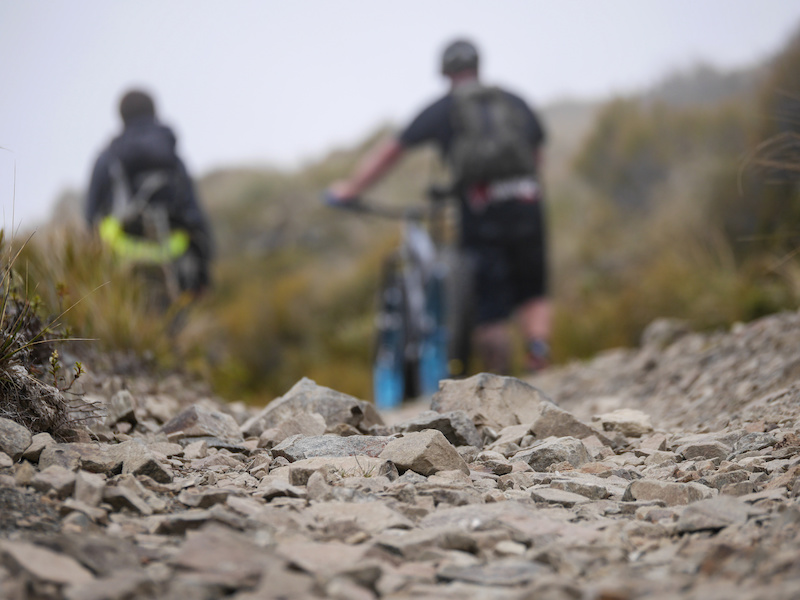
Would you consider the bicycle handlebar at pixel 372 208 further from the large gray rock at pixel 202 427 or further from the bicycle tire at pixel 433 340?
the large gray rock at pixel 202 427

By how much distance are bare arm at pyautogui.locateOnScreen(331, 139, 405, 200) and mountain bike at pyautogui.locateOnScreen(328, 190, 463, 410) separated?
14 cm

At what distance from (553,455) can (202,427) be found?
3.59 ft

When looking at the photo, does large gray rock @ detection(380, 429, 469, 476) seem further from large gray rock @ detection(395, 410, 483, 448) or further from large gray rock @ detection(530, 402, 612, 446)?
large gray rock @ detection(530, 402, 612, 446)

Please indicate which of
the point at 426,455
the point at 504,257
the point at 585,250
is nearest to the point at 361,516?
the point at 426,455

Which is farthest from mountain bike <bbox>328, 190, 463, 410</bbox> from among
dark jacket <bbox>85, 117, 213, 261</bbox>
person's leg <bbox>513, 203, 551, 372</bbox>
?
dark jacket <bbox>85, 117, 213, 261</bbox>

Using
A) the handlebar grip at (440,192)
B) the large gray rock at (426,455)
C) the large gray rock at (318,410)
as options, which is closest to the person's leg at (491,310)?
the handlebar grip at (440,192)

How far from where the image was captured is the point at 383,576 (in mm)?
1332

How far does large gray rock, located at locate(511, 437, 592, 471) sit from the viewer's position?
2.19 m

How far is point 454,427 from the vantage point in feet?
7.87

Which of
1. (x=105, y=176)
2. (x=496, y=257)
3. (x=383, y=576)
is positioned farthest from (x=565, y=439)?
(x=105, y=176)

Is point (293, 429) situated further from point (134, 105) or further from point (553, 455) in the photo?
point (134, 105)

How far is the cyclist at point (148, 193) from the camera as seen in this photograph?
5574 millimetres

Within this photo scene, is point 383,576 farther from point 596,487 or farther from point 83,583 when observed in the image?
point 596,487

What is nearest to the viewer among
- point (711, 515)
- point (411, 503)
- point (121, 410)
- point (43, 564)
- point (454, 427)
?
point (43, 564)
